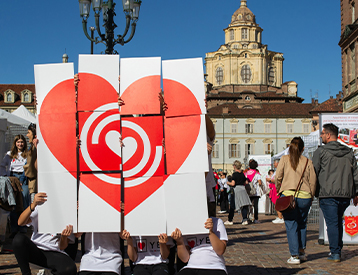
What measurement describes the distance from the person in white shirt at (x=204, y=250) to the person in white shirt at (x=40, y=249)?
3.76 feet

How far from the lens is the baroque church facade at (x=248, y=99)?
8350 centimetres

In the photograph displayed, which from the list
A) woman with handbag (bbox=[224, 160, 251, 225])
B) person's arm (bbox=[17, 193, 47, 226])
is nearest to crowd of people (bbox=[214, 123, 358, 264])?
person's arm (bbox=[17, 193, 47, 226])

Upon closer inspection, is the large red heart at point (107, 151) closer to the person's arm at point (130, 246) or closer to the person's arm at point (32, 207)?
the person's arm at point (130, 246)

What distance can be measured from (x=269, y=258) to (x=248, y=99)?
90.1 meters

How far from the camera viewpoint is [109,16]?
12.7m

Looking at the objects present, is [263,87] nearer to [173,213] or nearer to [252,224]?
[252,224]

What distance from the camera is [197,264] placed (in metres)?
4.79

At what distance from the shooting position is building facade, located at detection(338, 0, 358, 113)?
2350 centimetres

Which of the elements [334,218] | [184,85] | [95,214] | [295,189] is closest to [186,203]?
[95,214]

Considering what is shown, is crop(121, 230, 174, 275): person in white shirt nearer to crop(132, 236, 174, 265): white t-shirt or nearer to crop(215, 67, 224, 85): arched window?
crop(132, 236, 174, 265): white t-shirt

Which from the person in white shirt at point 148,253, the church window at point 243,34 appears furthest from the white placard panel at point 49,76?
the church window at point 243,34

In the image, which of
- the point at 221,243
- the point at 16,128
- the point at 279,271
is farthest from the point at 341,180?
the point at 16,128

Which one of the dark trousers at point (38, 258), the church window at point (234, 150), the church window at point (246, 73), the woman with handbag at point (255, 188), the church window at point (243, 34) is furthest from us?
the church window at point (243, 34)

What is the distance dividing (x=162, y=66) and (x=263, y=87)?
98689mm
